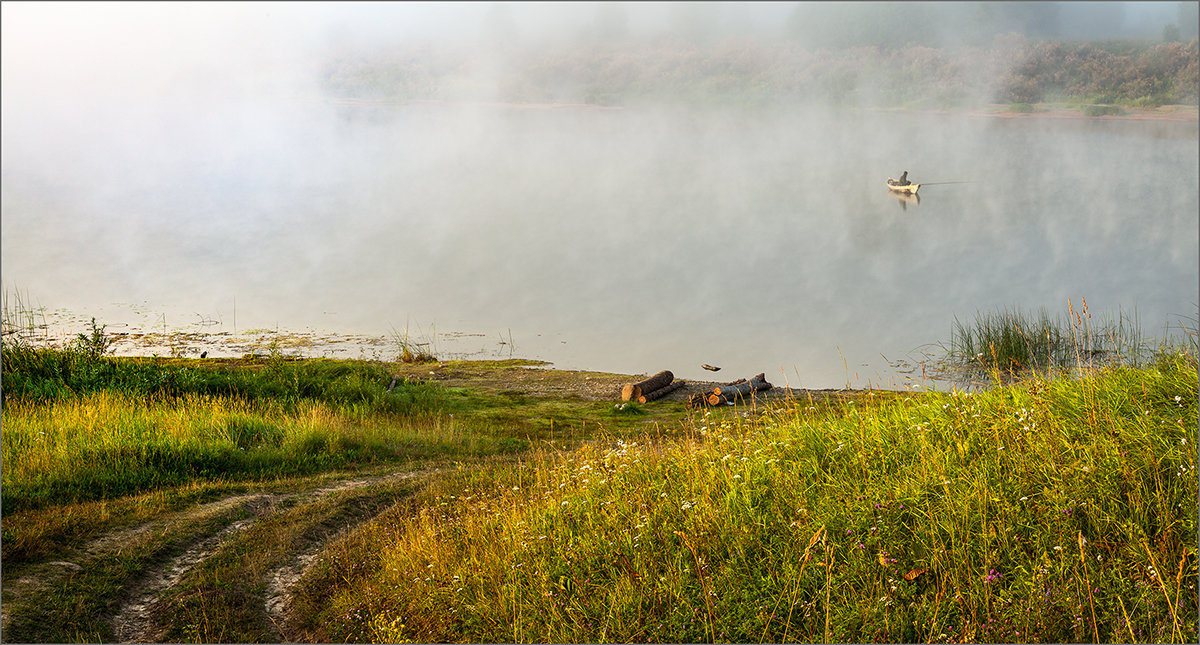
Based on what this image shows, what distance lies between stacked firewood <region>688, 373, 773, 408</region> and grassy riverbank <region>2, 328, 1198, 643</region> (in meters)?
6.19

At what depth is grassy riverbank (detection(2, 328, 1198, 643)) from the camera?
15.3 feet

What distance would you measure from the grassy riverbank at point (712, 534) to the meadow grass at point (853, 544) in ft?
0.06

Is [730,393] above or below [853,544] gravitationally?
above

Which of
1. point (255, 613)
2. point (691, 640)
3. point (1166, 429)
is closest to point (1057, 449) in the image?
point (1166, 429)

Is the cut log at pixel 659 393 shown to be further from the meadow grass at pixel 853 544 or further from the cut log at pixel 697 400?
the meadow grass at pixel 853 544

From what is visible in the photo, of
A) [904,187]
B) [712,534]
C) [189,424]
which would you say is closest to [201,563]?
[712,534]

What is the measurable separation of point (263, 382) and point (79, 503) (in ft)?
20.1

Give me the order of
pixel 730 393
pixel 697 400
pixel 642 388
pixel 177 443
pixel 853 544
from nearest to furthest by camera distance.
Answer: pixel 853 544, pixel 177 443, pixel 697 400, pixel 730 393, pixel 642 388

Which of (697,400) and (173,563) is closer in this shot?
(173,563)

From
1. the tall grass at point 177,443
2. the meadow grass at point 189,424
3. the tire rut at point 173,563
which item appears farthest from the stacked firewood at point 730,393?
the tire rut at point 173,563

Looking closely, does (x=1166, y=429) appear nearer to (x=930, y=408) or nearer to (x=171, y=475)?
(x=930, y=408)

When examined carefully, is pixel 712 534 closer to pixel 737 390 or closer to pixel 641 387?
pixel 737 390

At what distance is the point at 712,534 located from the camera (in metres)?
5.46

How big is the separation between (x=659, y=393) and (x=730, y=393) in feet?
4.59
